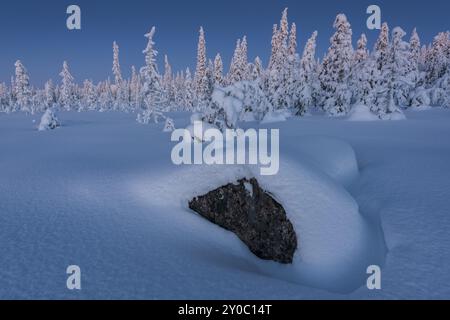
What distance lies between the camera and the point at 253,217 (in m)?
7.51

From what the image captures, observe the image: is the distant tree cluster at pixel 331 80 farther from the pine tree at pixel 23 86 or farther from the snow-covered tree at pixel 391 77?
the pine tree at pixel 23 86

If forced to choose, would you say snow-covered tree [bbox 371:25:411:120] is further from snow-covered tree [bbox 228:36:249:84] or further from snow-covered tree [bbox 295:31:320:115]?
snow-covered tree [bbox 228:36:249:84]

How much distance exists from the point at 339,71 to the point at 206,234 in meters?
35.4

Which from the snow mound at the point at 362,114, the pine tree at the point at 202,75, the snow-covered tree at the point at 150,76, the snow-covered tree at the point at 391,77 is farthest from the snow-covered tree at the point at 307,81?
the pine tree at the point at 202,75

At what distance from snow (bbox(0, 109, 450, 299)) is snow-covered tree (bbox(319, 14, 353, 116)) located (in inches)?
1039

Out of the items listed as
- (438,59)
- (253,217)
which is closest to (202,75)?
(438,59)

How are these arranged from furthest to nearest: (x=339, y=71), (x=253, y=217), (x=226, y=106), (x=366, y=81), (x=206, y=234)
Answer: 1. (x=339, y=71)
2. (x=366, y=81)
3. (x=226, y=106)
4. (x=253, y=217)
5. (x=206, y=234)

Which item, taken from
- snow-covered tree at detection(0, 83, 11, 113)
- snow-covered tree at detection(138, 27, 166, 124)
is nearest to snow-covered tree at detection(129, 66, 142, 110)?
snow-covered tree at detection(0, 83, 11, 113)

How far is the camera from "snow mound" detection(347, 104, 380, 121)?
29.2 meters

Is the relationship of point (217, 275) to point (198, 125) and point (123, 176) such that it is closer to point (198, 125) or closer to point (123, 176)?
point (123, 176)

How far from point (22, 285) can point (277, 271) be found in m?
4.54

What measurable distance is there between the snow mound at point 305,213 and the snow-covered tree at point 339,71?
30.5 m

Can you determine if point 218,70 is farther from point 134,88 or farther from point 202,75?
point 134,88

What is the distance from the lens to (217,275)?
5.16 m
